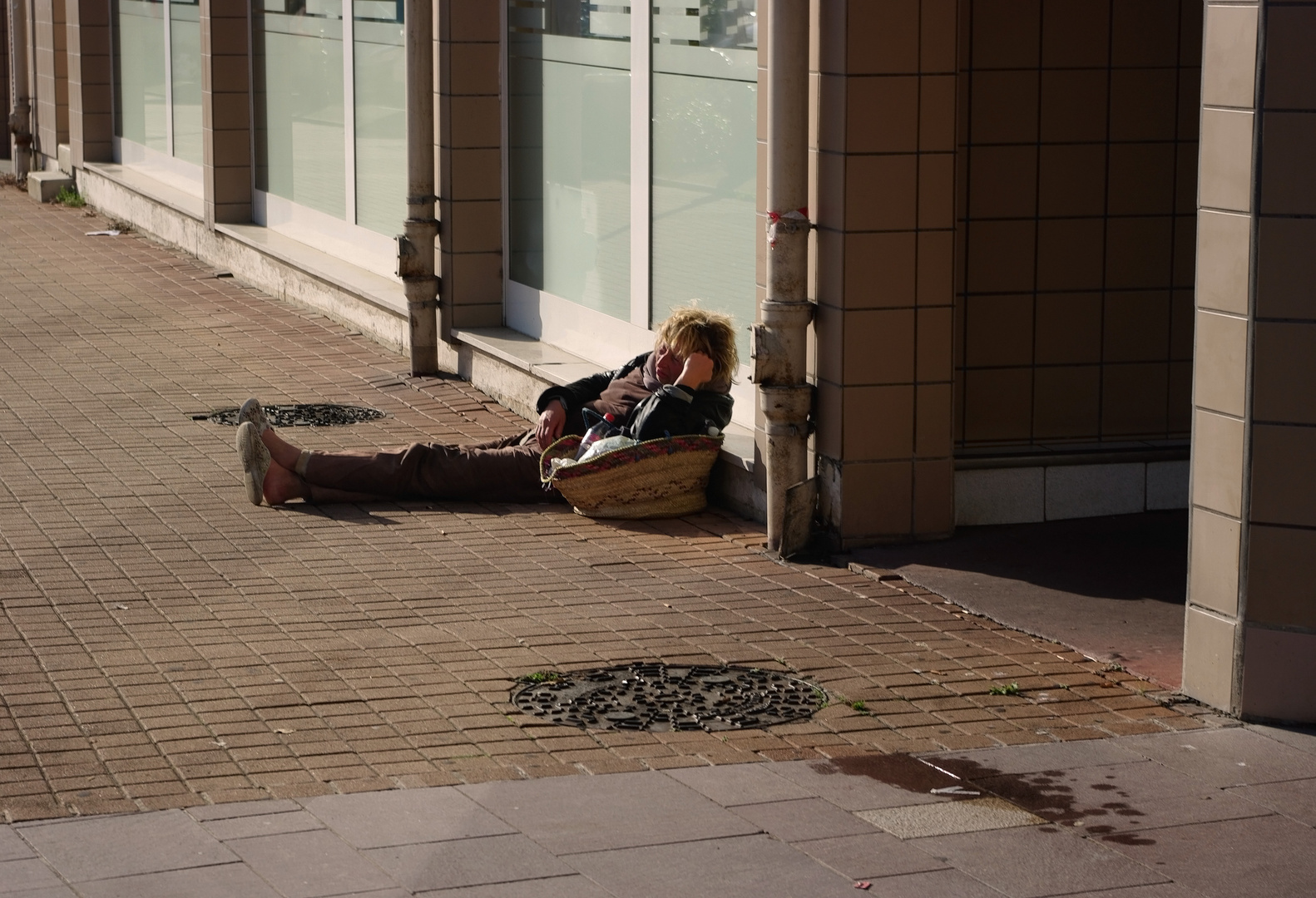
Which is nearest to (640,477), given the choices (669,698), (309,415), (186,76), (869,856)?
(669,698)

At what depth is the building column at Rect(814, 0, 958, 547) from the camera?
779cm

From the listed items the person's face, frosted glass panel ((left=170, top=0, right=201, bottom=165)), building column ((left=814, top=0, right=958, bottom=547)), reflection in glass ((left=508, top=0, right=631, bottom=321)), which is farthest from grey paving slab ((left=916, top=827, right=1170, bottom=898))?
frosted glass panel ((left=170, top=0, right=201, bottom=165))

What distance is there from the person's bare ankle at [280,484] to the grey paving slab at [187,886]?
170 inches

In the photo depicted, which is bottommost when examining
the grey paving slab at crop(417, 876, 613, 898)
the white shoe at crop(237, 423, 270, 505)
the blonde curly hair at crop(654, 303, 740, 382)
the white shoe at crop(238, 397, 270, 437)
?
the grey paving slab at crop(417, 876, 613, 898)

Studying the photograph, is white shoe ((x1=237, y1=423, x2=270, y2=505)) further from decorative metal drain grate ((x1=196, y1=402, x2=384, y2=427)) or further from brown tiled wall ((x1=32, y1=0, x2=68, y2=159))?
brown tiled wall ((x1=32, y1=0, x2=68, y2=159))

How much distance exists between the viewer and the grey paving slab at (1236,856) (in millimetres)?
4656

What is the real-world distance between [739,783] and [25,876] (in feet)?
6.11

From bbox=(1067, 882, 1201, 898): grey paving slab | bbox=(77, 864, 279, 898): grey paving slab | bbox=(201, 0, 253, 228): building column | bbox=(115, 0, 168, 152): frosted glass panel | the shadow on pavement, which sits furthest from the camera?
bbox=(115, 0, 168, 152): frosted glass panel

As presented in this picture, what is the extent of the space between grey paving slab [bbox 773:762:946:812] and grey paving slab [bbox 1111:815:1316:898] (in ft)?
1.95

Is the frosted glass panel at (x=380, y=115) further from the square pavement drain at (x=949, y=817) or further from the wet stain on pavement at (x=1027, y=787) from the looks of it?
the square pavement drain at (x=949, y=817)

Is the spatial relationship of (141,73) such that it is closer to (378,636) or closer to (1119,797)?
(378,636)

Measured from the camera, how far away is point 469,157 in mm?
11703

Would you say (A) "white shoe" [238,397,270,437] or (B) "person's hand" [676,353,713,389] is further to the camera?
(A) "white shoe" [238,397,270,437]

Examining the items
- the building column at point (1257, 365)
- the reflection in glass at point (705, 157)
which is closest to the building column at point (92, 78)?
the reflection in glass at point (705, 157)
